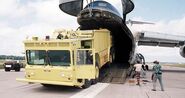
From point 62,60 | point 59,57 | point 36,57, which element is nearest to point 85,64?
point 62,60

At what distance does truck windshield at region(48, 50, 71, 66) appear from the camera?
13844 millimetres

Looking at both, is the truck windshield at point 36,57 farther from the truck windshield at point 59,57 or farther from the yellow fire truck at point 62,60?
the truck windshield at point 59,57

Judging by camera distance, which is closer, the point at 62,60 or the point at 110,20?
the point at 62,60

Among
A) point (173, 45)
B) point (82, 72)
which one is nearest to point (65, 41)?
point (82, 72)

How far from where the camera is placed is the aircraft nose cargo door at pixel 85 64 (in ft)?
46.1

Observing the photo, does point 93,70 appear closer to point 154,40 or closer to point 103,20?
point 103,20

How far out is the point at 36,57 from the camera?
570 inches

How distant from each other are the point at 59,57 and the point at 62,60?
200mm

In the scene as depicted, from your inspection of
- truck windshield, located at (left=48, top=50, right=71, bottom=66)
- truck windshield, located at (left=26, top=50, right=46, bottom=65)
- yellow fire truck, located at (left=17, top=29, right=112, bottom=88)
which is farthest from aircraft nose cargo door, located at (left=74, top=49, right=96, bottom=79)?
truck windshield, located at (left=26, top=50, right=46, bottom=65)

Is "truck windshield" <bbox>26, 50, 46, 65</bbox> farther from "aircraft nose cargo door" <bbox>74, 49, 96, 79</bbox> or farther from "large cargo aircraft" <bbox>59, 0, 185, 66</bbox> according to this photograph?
"large cargo aircraft" <bbox>59, 0, 185, 66</bbox>

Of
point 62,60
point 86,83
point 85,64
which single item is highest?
point 62,60

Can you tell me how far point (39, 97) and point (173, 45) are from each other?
24080 mm

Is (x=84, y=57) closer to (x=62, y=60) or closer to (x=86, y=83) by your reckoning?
(x=62, y=60)

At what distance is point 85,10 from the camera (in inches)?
744
